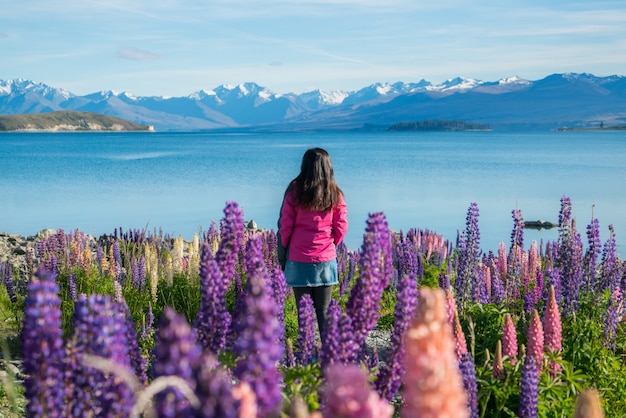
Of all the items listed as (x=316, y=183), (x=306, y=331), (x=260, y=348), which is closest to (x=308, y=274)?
(x=316, y=183)

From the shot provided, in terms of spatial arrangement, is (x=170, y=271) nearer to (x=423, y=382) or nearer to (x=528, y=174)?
(x=423, y=382)

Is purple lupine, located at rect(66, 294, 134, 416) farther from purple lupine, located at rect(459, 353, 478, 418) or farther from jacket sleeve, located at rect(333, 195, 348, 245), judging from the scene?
jacket sleeve, located at rect(333, 195, 348, 245)

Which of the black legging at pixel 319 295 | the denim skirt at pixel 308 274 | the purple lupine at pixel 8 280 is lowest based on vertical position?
the purple lupine at pixel 8 280

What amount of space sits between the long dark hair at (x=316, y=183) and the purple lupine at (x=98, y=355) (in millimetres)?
5246

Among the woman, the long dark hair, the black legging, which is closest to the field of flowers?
the black legging

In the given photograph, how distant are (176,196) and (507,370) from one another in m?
40.5

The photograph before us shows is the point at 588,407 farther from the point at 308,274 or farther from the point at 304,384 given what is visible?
the point at 308,274

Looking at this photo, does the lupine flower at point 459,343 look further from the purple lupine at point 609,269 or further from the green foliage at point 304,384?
the purple lupine at point 609,269

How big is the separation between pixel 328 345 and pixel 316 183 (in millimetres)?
4552

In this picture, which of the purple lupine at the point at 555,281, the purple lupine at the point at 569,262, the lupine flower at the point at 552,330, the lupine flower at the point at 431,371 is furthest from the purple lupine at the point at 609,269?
the lupine flower at the point at 431,371

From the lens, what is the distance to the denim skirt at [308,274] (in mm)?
8641

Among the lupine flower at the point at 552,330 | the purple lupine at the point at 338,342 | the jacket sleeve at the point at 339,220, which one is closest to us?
the purple lupine at the point at 338,342

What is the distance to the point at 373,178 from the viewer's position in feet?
190

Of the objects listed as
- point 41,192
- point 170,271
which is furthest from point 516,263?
point 41,192
